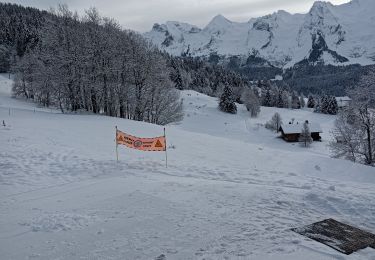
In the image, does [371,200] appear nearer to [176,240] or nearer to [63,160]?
[176,240]

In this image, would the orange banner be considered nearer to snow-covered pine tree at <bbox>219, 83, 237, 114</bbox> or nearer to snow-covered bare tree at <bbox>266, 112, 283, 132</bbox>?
snow-covered bare tree at <bbox>266, 112, 283, 132</bbox>

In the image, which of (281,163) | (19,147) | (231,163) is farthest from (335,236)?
(19,147)

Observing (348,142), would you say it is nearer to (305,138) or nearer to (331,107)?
(305,138)

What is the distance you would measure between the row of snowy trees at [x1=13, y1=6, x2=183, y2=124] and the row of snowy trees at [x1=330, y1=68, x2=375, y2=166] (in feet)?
75.0

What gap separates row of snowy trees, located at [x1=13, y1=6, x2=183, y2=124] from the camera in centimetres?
4131

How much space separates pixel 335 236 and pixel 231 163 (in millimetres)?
11884

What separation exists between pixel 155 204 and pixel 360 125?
3220 cm

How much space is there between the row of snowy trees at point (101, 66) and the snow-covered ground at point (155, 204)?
2015cm

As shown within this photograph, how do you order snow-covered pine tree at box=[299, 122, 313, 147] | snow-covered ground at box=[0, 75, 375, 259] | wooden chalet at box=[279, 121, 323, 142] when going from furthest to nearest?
wooden chalet at box=[279, 121, 323, 142] < snow-covered pine tree at box=[299, 122, 313, 147] < snow-covered ground at box=[0, 75, 375, 259]

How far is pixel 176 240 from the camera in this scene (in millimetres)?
9227

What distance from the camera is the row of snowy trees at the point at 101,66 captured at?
4131 cm

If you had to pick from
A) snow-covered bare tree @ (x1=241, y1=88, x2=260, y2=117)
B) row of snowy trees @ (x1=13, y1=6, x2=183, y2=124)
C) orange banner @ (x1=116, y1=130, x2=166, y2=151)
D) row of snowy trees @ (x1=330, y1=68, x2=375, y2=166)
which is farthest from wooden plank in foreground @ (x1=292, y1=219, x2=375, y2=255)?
snow-covered bare tree @ (x1=241, y1=88, x2=260, y2=117)

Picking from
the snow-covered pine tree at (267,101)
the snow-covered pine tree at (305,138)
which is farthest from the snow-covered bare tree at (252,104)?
the snow-covered pine tree at (305,138)

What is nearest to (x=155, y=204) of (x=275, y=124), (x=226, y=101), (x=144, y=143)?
(x=144, y=143)
